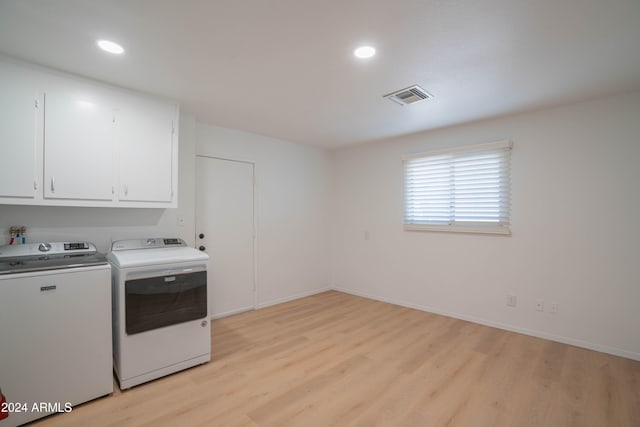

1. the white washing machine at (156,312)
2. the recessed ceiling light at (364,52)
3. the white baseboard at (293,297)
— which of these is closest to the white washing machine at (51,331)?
the white washing machine at (156,312)

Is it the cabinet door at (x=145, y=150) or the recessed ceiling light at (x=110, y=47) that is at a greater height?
the recessed ceiling light at (x=110, y=47)

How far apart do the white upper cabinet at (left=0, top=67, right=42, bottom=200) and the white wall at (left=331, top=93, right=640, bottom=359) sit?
3.92 m

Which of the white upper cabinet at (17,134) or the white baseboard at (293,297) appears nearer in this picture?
the white upper cabinet at (17,134)

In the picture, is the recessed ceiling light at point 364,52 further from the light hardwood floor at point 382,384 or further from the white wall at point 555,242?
the light hardwood floor at point 382,384

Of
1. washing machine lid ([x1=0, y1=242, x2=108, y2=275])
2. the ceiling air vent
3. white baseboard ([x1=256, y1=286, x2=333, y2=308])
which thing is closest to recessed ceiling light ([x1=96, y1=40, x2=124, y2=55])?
washing machine lid ([x1=0, y1=242, x2=108, y2=275])

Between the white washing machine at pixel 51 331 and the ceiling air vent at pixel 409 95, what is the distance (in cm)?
279

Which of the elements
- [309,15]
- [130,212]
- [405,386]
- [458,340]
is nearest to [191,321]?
[130,212]

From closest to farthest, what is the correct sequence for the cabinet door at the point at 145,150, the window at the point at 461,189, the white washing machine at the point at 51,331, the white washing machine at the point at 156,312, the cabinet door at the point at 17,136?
1. the white washing machine at the point at 51,331
2. the cabinet door at the point at 17,136
3. the white washing machine at the point at 156,312
4. the cabinet door at the point at 145,150
5. the window at the point at 461,189

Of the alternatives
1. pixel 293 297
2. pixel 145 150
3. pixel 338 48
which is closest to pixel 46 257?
pixel 145 150

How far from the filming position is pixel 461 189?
3.70 metres

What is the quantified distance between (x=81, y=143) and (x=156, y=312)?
58.0 inches

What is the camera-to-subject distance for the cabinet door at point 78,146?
2227 millimetres

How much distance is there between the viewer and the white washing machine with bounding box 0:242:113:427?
1.80 m

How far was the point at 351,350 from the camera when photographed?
9.41ft
